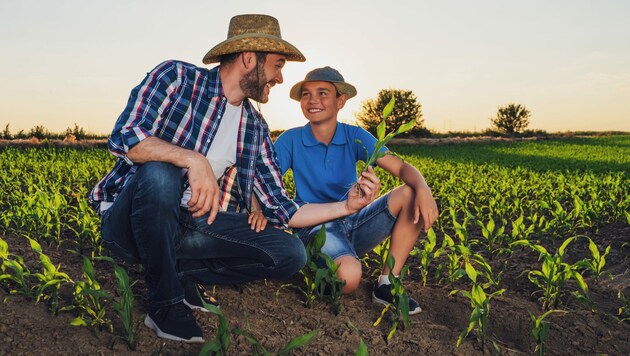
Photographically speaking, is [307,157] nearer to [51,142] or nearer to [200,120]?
[200,120]

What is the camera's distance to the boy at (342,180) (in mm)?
3421

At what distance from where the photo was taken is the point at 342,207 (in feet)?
10.5

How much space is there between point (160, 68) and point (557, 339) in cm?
269

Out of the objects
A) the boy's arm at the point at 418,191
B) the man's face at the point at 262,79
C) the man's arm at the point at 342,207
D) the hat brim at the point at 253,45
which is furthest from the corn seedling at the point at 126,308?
the boy's arm at the point at 418,191

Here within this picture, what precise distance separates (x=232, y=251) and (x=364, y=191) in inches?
32.3

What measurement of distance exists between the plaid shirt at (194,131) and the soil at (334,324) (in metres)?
0.57

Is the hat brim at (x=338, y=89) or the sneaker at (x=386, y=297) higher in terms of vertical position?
the hat brim at (x=338, y=89)

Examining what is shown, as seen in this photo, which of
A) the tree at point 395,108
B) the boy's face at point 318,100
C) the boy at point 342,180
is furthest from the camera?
the tree at point 395,108

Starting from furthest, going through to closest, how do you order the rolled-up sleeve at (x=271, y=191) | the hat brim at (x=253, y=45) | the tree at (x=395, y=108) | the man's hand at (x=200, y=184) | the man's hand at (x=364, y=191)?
1. the tree at (x=395, y=108)
2. the rolled-up sleeve at (x=271, y=191)
3. the man's hand at (x=364, y=191)
4. the hat brim at (x=253, y=45)
5. the man's hand at (x=200, y=184)

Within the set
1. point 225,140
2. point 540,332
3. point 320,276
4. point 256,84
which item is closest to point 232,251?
point 320,276

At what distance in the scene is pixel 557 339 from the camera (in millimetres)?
3203

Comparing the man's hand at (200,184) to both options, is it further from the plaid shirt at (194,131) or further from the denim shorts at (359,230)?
the denim shorts at (359,230)

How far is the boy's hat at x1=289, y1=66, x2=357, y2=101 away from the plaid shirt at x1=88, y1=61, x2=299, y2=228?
0.58 m

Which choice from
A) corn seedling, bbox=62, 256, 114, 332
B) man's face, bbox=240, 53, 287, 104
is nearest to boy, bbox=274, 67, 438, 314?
man's face, bbox=240, 53, 287, 104
